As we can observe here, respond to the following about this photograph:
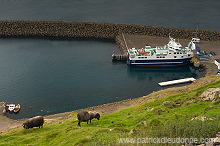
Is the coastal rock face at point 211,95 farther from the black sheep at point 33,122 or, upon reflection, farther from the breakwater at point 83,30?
the breakwater at point 83,30

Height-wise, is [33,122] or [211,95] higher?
[211,95]

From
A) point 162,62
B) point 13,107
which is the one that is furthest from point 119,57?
point 13,107

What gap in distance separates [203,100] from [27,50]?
86400mm

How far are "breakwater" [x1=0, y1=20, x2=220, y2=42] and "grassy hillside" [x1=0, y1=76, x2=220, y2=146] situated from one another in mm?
78566

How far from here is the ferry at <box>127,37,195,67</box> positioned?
356 ft

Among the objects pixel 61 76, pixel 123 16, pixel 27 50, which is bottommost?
pixel 61 76

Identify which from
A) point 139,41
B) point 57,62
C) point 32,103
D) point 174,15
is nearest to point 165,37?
point 139,41

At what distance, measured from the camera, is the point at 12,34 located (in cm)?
13650

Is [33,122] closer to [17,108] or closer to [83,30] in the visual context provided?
[17,108]

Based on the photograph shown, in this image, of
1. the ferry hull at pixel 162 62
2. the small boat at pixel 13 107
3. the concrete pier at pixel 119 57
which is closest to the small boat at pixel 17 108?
the small boat at pixel 13 107

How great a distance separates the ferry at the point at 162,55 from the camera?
109m

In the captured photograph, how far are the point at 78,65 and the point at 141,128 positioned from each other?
71604 mm

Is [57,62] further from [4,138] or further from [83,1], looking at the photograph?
[83,1]

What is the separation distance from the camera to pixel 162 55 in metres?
109
